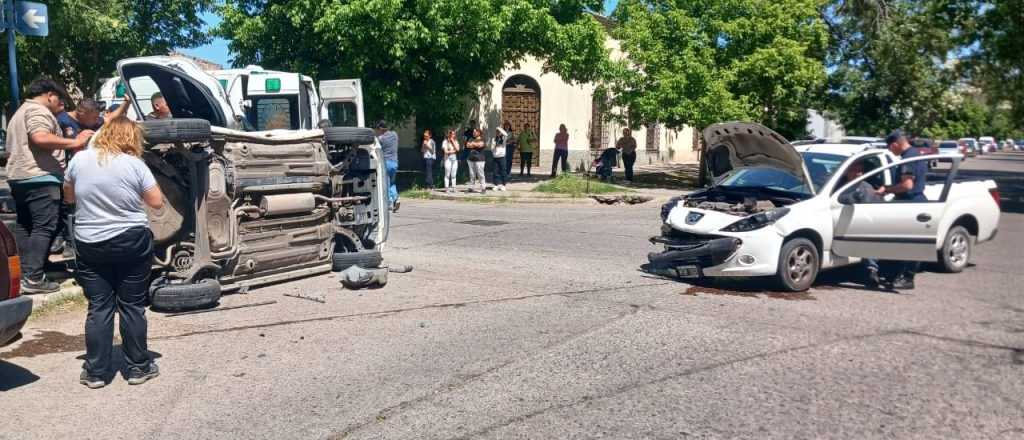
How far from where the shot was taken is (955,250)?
10031 millimetres

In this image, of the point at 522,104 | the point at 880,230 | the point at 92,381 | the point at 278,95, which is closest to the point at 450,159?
the point at 522,104

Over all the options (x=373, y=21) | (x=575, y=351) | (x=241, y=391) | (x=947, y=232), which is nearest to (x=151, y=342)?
(x=241, y=391)

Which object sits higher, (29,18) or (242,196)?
(29,18)

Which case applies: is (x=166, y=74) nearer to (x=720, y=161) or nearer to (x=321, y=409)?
(x=321, y=409)

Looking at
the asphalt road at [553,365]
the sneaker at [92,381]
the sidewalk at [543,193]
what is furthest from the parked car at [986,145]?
the sneaker at [92,381]

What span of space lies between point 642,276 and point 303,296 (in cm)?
375

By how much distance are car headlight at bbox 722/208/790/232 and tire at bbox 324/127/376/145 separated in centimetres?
392

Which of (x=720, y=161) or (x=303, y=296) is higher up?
(x=720, y=161)

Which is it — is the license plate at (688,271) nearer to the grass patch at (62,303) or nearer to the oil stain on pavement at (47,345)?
the oil stain on pavement at (47,345)

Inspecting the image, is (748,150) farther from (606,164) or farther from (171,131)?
(606,164)

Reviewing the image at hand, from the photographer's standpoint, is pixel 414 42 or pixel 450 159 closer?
pixel 414 42

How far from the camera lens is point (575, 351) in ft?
20.4

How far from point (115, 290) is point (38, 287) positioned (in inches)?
104

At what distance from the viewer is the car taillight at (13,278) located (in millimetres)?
5047
